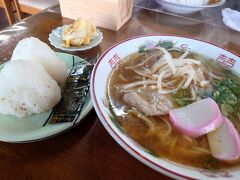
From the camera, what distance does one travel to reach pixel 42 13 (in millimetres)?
1175

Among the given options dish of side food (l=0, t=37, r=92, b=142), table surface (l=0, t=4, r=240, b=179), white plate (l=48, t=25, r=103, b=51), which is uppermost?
dish of side food (l=0, t=37, r=92, b=142)

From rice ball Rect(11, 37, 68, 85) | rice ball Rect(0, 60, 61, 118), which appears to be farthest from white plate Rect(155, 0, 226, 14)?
rice ball Rect(0, 60, 61, 118)

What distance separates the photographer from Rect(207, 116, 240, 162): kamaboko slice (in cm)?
54

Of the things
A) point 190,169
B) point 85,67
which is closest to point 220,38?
point 85,67

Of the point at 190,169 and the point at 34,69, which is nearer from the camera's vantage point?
the point at 190,169

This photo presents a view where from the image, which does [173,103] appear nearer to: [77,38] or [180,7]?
[77,38]

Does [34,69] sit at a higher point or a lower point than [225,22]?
higher

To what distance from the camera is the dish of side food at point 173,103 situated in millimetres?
520

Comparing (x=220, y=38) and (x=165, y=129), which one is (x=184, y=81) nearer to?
(x=165, y=129)

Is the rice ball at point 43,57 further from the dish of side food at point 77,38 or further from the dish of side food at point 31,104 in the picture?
the dish of side food at point 77,38

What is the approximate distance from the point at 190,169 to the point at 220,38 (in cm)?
78

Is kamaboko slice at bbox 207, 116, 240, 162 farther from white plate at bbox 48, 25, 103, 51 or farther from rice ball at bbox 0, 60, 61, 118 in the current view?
white plate at bbox 48, 25, 103, 51

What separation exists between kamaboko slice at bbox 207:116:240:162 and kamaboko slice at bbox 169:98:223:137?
0.6 inches

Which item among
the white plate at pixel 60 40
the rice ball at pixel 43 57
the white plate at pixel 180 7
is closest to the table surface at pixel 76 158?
the rice ball at pixel 43 57
